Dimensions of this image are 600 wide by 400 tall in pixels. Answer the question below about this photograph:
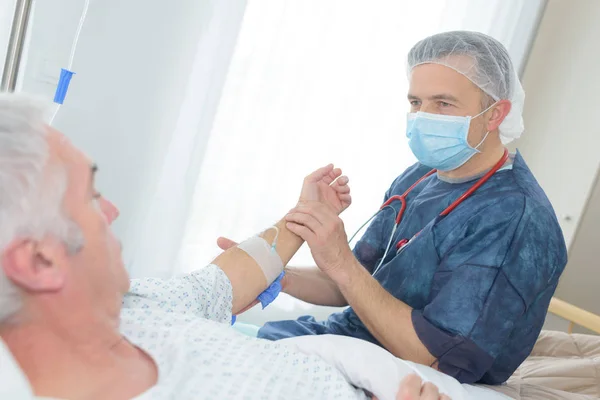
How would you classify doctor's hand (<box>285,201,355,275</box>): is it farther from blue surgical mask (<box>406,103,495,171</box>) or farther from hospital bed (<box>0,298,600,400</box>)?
hospital bed (<box>0,298,600,400</box>)

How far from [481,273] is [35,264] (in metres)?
1.04

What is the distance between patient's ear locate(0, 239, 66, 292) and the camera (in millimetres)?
771

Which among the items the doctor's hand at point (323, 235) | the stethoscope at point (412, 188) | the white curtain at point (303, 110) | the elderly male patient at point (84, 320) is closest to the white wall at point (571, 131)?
the white curtain at point (303, 110)

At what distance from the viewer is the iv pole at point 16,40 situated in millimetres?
1728

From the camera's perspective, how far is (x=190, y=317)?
1149 millimetres

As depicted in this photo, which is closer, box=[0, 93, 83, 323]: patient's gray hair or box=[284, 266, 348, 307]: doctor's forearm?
box=[0, 93, 83, 323]: patient's gray hair

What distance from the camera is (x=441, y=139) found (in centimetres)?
167

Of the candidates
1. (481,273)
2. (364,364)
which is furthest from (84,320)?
(481,273)

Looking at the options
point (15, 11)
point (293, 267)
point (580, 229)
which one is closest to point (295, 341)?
point (293, 267)

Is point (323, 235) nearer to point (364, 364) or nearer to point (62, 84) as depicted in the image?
point (364, 364)

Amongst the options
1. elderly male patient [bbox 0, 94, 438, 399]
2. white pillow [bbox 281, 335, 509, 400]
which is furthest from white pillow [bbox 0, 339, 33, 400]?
white pillow [bbox 281, 335, 509, 400]

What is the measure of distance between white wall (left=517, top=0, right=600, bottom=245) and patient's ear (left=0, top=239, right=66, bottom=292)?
8.56ft

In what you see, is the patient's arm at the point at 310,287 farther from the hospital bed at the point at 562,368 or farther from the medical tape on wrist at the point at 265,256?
the hospital bed at the point at 562,368

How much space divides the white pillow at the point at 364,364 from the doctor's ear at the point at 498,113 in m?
0.74
